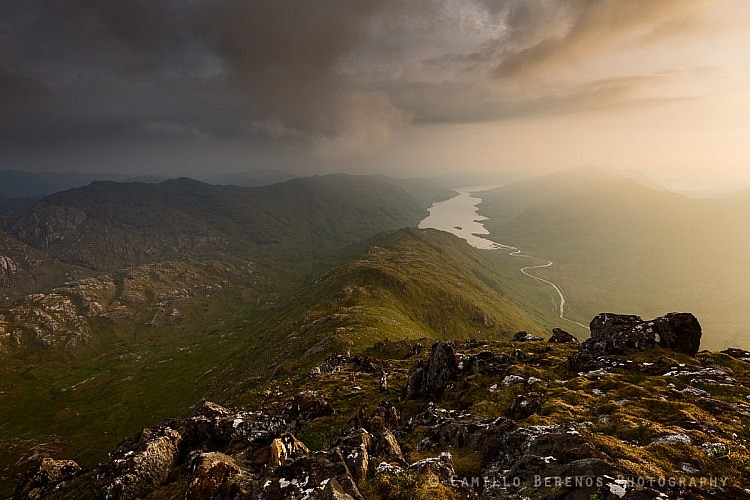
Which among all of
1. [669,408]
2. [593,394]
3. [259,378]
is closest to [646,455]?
[669,408]

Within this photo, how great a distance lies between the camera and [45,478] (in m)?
42.2

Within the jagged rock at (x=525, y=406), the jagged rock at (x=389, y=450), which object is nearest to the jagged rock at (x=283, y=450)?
the jagged rock at (x=389, y=450)

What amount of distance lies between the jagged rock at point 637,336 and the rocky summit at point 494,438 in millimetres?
162

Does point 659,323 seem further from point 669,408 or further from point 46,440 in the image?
point 46,440

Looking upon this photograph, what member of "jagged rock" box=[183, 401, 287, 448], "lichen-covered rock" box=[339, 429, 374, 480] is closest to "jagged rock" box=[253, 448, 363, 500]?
"lichen-covered rock" box=[339, 429, 374, 480]

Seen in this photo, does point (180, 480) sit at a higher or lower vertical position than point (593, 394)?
lower

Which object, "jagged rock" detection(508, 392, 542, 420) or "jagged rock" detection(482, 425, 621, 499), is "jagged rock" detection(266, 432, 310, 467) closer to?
"jagged rock" detection(482, 425, 621, 499)

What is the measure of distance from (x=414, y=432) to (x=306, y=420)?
1744 cm

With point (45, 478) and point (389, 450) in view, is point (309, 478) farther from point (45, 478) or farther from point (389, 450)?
point (45, 478)

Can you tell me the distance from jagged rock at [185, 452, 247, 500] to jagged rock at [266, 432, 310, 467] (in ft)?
8.13

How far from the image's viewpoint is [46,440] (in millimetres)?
163875

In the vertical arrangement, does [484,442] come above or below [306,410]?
above

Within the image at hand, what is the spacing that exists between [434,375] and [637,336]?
27.3 metres

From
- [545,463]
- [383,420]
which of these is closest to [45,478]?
[383,420]
